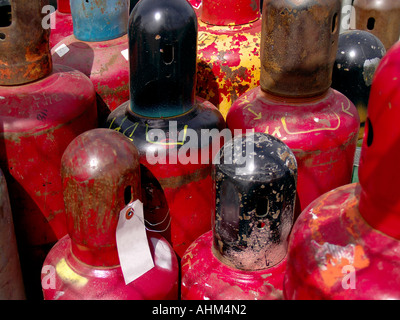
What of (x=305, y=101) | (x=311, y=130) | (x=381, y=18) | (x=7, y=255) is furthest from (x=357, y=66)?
(x=7, y=255)

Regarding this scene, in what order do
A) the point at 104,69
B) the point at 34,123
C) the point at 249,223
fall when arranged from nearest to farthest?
the point at 249,223 < the point at 34,123 < the point at 104,69

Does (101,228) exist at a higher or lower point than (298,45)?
lower

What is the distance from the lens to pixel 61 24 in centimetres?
298

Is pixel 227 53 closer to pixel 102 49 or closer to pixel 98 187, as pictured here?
pixel 102 49

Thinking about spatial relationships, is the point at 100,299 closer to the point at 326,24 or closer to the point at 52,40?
the point at 326,24

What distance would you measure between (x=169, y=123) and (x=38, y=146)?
492 millimetres

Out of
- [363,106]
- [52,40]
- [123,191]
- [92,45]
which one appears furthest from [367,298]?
[52,40]

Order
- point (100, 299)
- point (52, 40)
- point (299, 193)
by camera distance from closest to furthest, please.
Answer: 1. point (100, 299)
2. point (299, 193)
3. point (52, 40)

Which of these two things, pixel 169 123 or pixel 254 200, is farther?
pixel 169 123

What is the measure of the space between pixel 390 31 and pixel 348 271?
2556 mm

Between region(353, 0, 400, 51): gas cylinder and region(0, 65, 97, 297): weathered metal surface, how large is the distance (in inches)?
82.9

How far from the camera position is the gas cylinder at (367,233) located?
99 centimetres

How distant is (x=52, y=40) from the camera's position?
9.42ft

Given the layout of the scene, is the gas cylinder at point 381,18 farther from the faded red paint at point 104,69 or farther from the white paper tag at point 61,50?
the white paper tag at point 61,50
